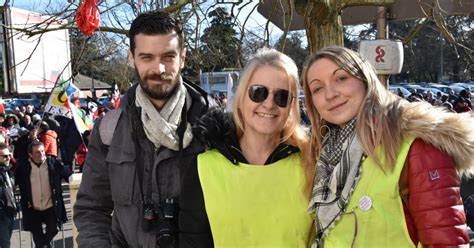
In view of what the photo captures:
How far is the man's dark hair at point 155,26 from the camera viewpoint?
81.3 inches

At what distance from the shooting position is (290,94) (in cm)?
204

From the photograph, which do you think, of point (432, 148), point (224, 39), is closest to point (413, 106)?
point (432, 148)

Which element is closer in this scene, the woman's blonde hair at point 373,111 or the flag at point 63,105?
the woman's blonde hair at point 373,111

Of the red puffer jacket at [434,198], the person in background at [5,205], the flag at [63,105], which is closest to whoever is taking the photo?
the red puffer jacket at [434,198]

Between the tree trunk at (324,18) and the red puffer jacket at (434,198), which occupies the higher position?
the tree trunk at (324,18)

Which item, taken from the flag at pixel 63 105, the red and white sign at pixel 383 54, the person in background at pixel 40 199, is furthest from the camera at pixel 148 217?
the flag at pixel 63 105

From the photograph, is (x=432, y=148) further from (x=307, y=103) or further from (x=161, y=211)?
(x=161, y=211)

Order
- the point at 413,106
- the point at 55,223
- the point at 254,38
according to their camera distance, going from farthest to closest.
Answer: the point at 55,223
the point at 254,38
the point at 413,106

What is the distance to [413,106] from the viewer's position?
5.90 feet

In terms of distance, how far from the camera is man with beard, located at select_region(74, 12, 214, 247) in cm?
201

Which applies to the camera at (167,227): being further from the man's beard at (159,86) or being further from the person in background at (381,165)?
the person in background at (381,165)

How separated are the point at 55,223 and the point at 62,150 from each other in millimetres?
4001

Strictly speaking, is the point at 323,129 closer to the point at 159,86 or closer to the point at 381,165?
the point at 381,165

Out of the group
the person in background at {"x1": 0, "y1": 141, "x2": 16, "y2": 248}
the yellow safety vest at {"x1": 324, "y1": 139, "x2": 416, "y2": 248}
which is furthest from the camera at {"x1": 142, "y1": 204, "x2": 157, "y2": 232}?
the person in background at {"x1": 0, "y1": 141, "x2": 16, "y2": 248}
